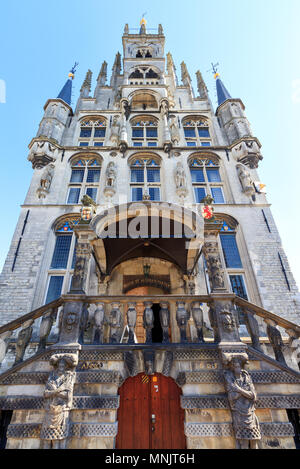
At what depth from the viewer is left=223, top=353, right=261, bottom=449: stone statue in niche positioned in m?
3.94

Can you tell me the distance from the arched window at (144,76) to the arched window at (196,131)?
452 cm

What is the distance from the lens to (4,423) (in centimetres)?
450

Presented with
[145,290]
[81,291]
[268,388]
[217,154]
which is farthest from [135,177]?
[268,388]

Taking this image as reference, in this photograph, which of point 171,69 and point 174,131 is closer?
point 174,131

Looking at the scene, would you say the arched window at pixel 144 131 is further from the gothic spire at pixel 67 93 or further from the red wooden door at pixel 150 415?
the red wooden door at pixel 150 415

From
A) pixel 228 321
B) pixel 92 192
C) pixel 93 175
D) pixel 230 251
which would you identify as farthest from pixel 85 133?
pixel 228 321

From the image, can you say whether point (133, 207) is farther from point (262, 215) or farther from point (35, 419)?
point (262, 215)

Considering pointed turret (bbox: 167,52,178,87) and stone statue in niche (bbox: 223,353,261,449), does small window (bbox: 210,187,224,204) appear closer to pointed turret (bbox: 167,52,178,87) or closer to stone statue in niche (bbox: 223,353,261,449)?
stone statue in niche (bbox: 223,353,261,449)

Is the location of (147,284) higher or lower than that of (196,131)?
lower

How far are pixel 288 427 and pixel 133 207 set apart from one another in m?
6.18

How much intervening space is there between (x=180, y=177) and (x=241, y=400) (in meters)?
9.24

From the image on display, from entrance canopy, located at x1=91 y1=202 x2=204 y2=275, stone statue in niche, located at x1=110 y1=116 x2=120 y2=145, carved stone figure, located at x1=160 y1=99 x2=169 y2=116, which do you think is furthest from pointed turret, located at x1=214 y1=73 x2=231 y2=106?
entrance canopy, located at x1=91 y1=202 x2=204 y2=275

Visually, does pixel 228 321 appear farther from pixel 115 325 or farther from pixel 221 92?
pixel 221 92

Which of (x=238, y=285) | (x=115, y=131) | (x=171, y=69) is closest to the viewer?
(x=238, y=285)
